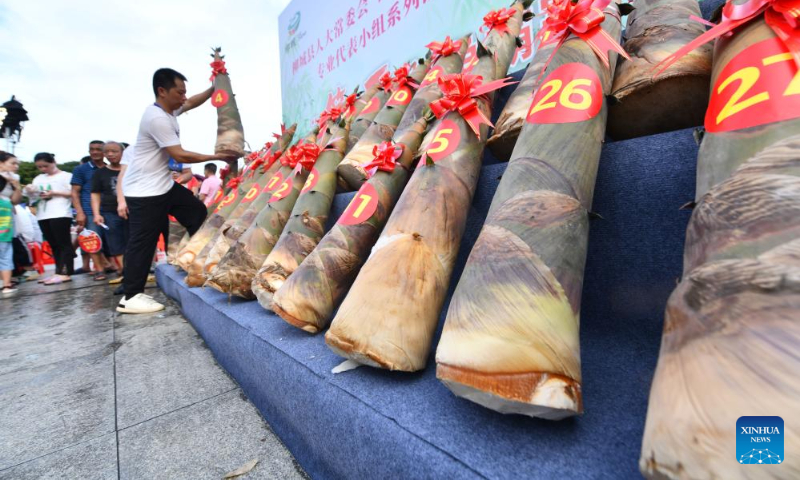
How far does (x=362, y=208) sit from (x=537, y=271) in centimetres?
62

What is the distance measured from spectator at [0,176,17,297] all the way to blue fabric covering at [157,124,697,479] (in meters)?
3.75

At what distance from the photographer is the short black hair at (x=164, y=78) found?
2.04 metres

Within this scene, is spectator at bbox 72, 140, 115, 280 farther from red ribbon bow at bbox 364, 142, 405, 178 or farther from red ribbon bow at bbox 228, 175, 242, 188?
red ribbon bow at bbox 364, 142, 405, 178

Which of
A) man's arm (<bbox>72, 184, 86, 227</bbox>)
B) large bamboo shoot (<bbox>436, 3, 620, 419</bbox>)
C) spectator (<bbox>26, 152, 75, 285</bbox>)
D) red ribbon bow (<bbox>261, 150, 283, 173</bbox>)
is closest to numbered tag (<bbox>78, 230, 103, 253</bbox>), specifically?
man's arm (<bbox>72, 184, 86, 227</bbox>)

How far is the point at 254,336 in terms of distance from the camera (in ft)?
3.20

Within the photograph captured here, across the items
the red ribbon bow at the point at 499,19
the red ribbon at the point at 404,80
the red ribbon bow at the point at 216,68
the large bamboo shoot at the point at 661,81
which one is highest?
the red ribbon bow at the point at 216,68

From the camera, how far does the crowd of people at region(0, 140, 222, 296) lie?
3.07m

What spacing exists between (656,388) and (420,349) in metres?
0.40

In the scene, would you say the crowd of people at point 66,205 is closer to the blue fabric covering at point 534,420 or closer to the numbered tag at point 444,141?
the blue fabric covering at point 534,420

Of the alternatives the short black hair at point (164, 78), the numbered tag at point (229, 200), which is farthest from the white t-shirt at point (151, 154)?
the numbered tag at point (229, 200)

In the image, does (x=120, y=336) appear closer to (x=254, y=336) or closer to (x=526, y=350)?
(x=254, y=336)

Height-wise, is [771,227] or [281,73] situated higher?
[281,73]

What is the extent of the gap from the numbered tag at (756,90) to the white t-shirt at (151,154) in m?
2.42

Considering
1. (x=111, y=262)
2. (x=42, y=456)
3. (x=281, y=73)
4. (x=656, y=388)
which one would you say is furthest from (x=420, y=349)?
(x=281, y=73)
